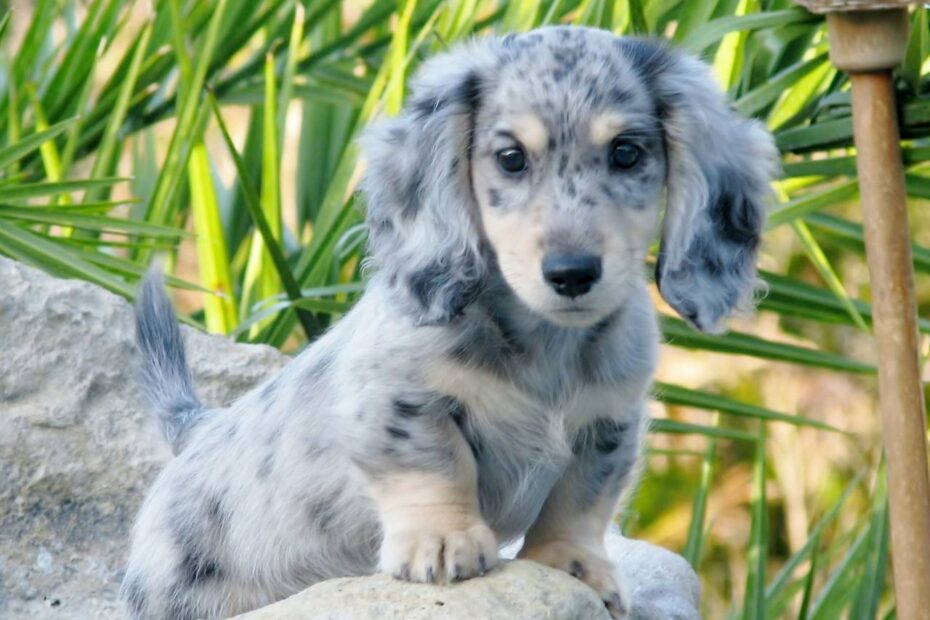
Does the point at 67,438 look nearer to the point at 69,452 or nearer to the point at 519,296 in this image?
the point at 69,452

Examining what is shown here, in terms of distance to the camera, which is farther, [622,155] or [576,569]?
[576,569]

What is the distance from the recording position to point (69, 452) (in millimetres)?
3688

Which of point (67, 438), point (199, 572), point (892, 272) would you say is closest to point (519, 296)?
point (892, 272)

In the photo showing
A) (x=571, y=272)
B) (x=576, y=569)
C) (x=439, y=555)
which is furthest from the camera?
(x=576, y=569)

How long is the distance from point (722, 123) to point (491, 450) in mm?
712

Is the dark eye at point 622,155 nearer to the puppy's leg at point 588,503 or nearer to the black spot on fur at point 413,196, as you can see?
the black spot on fur at point 413,196

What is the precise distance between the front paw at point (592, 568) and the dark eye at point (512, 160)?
73cm

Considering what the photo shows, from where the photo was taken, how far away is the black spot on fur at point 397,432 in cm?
279

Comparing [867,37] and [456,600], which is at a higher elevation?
[867,37]

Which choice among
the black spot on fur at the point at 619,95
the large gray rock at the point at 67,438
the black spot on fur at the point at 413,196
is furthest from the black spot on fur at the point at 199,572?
the black spot on fur at the point at 619,95

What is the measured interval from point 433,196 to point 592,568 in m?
0.74

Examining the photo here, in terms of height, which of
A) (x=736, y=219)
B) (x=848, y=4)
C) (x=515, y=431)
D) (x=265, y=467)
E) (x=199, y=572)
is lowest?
(x=199, y=572)

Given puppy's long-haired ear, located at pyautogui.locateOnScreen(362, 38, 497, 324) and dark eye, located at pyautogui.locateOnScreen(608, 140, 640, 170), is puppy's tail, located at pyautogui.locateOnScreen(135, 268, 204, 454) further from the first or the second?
dark eye, located at pyautogui.locateOnScreen(608, 140, 640, 170)

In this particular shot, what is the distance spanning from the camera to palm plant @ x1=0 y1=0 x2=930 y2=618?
3725mm
